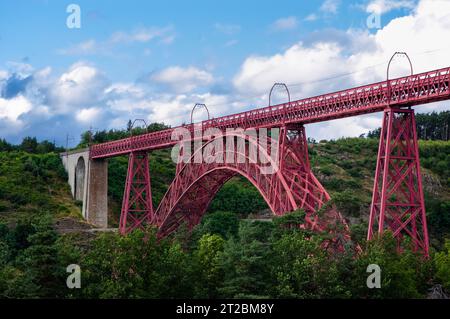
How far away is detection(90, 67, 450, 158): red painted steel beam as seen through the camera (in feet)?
103

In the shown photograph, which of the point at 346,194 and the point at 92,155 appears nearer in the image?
the point at 346,194

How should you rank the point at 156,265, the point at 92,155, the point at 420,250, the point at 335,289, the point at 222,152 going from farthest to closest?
the point at 92,155 → the point at 222,152 → the point at 420,250 → the point at 156,265 → the point at 335,289

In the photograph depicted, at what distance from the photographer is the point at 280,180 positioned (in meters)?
39.8

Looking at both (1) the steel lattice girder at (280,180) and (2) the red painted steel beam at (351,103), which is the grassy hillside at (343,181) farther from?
(2) the red painted steel beam at (351,103)

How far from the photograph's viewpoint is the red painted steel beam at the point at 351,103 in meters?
31.5

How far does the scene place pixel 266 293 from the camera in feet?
99.7

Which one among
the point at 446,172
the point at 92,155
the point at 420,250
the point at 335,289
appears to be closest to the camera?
the point at 335,289

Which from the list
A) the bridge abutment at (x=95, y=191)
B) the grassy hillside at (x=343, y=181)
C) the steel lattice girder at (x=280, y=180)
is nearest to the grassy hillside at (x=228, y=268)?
the steel lattice girder at (x=280, y=180)

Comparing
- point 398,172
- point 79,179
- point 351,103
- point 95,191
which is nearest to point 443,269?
point 398,172
